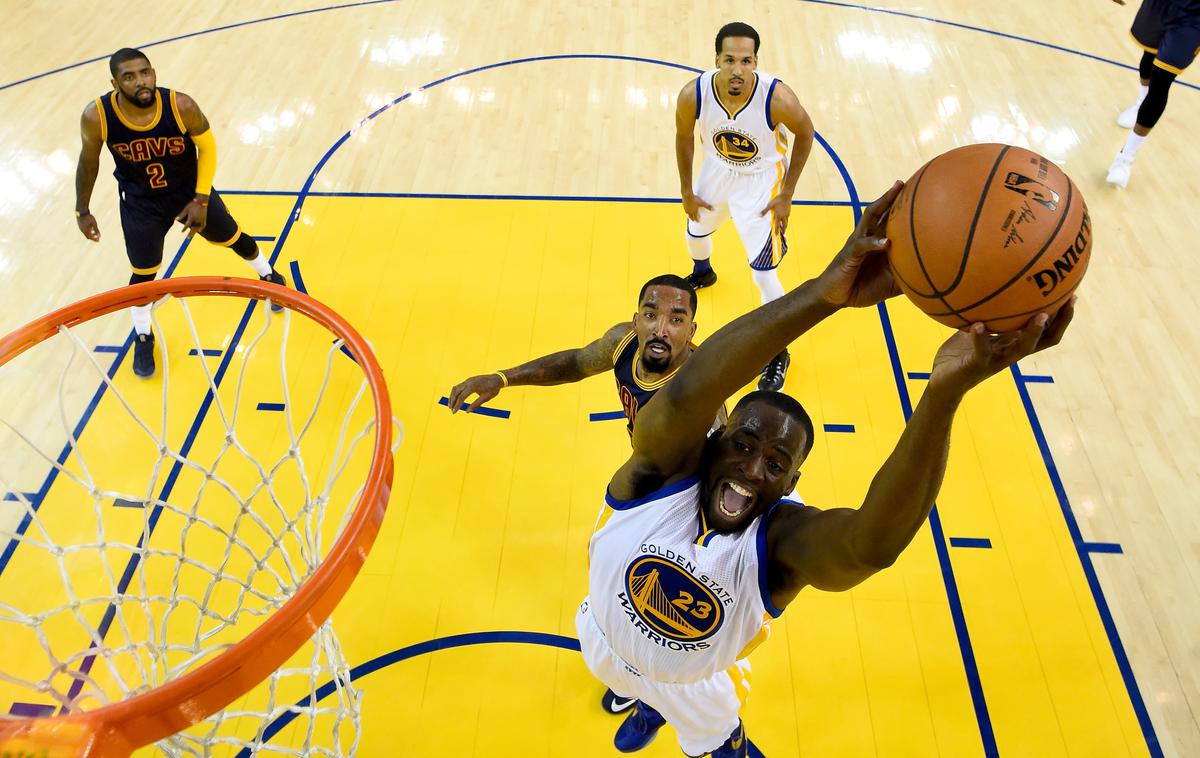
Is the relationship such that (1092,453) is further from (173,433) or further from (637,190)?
(173,433)

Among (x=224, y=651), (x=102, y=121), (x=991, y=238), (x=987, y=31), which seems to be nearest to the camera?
(x=991, y=238)

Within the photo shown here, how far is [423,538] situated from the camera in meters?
3.96

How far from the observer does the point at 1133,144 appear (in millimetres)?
5562

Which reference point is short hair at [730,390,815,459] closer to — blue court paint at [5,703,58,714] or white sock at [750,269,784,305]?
white sock at [750,269,784,305]

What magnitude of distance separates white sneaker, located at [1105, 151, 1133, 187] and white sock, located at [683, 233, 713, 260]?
9.89 ft

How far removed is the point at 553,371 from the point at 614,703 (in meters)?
1.37

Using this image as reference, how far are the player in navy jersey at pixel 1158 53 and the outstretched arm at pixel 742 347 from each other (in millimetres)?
4908

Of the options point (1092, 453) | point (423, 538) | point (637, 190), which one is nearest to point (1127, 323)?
point (1092, 453)

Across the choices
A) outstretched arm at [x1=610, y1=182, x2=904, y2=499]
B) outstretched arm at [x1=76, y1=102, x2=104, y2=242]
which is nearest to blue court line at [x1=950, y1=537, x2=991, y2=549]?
outstretched arm at [x1=610, y1=182, x2=904, y2=499]

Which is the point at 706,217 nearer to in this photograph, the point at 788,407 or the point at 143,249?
the point at 788,407

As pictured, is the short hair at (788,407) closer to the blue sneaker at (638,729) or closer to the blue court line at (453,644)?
the blue sneaker at (638,729)

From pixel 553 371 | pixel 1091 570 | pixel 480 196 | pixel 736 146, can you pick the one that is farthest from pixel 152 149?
pixel 1091 570

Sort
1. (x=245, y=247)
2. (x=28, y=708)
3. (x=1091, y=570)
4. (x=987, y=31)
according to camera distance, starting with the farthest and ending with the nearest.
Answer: (x=987, y=31)
(x=245, y=247)
(x=1091, y=570)
(x=28, y=708)

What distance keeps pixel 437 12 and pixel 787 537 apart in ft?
22.9
